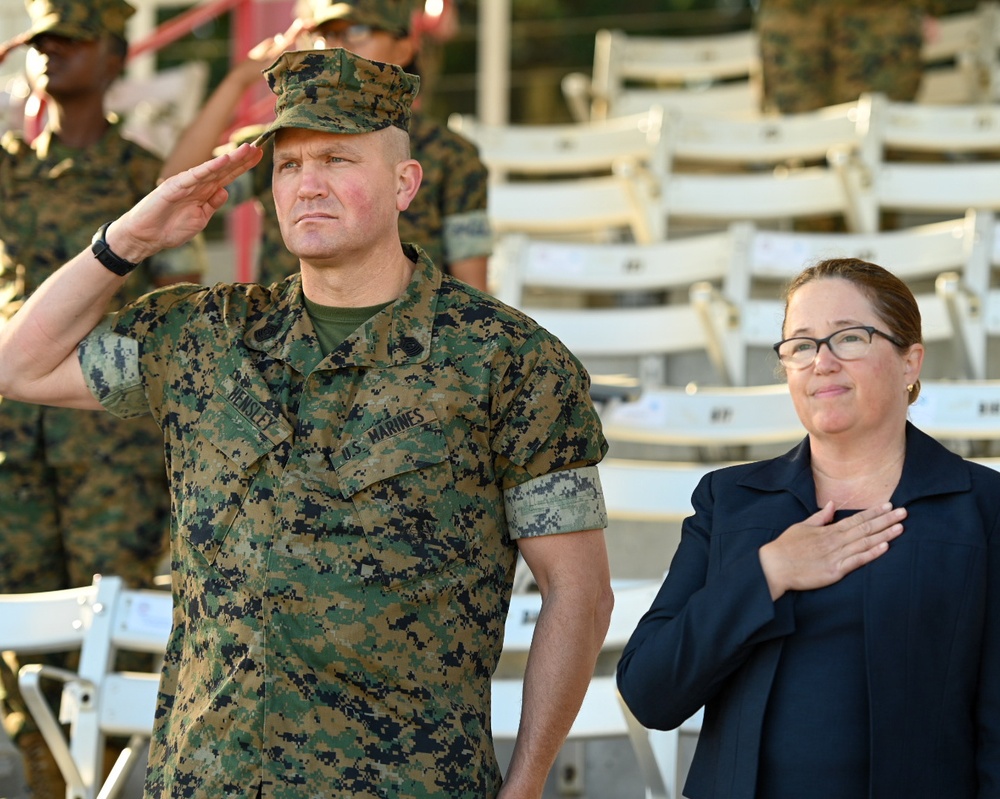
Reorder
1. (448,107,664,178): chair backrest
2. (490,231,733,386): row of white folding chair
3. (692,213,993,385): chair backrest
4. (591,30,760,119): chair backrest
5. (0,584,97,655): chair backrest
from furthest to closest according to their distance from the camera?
(591,30,760,119): chair backrest < (448,107,664,178): chair backrest < (490,231,733,386): row of white folding chair < (692,213,993,385): chair backrest < (0,584,97,655): chair backrest

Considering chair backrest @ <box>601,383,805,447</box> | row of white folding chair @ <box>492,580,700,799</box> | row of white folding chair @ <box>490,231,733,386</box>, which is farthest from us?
row of white folding chair @ <box>490,231,733,386</box>

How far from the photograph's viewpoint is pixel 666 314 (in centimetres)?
455

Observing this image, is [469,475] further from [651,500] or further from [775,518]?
[651,500]

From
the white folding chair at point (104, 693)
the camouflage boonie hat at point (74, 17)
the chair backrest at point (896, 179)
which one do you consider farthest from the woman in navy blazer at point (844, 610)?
the chair backrest at point (896, 179)

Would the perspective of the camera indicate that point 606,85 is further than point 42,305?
Yes

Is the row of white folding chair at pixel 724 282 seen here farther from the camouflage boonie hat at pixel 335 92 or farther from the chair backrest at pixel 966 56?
the camouflage boonie hat at pixel 335 92

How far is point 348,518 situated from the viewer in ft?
6.24

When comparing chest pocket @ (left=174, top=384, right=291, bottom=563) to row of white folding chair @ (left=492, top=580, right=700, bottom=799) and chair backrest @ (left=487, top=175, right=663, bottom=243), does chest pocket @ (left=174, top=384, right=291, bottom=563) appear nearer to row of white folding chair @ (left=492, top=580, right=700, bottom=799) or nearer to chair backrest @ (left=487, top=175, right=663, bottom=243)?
row of white folding chair @ (left=492, top=580, right=700, bottom=799)

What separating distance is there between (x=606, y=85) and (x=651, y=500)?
4.07 m

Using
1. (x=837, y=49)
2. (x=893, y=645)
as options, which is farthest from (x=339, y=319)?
(x=837, y=49)

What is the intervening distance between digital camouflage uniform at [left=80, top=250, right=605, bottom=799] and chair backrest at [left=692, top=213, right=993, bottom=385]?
221cm

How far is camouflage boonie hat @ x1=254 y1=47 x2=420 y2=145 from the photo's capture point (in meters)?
1.97

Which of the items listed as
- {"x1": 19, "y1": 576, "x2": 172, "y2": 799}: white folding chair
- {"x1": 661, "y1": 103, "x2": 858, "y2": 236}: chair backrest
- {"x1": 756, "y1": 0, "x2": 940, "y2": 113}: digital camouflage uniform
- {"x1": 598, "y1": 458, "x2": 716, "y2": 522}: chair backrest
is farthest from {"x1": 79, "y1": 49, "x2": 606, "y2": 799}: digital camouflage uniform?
{"x1": 756, "y1": 0, "x2": 940, "y2": 113}: digital camouflage uniform

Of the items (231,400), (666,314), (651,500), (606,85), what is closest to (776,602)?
(231,400)
